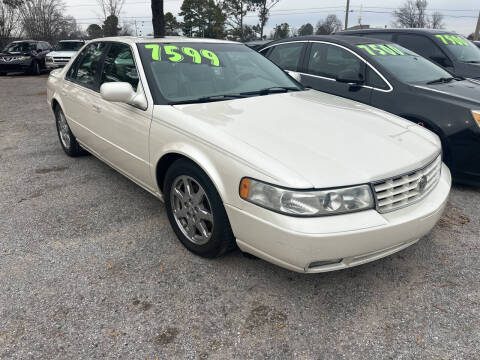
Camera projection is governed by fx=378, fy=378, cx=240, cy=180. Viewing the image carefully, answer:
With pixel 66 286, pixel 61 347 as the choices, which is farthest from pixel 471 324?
pixel 66 286

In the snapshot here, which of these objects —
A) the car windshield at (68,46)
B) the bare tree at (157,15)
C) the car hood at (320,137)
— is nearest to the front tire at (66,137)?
the car hood at (320,137)

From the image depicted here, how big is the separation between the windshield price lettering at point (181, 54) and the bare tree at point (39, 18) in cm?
2958

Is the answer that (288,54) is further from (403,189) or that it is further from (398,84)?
(403,189)

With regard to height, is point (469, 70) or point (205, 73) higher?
point (205, 73)

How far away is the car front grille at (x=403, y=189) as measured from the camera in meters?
2.11

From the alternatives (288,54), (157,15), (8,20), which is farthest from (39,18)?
(288,54)

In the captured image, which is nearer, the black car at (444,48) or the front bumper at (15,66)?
the black car at (444,48)

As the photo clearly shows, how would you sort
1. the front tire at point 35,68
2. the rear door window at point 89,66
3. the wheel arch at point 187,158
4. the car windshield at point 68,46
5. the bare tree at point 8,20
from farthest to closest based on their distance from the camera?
the bare tree at point 8,20, the front tire at point 35,68, the car windshield at point 68,46, the rear door window at point 89,66, the wheel arch at point 187,158

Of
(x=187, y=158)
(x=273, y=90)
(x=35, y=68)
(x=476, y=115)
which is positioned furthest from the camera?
(x=35, y=68)

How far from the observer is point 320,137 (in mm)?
2393

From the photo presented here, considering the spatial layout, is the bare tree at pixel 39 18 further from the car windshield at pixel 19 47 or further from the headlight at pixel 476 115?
the headlight at pixel 476 115

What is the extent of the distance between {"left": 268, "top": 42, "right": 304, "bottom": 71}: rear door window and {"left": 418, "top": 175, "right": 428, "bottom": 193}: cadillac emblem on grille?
3251mm

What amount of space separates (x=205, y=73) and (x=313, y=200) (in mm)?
1671

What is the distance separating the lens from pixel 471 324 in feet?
6.91
